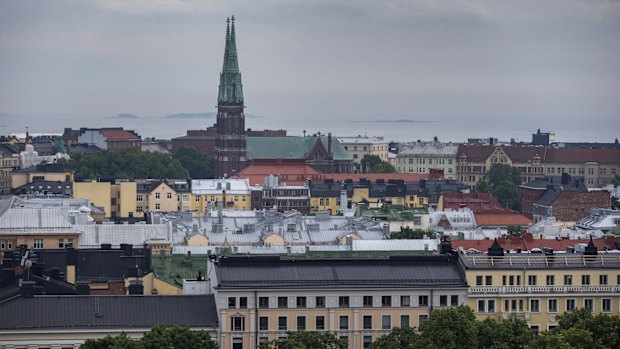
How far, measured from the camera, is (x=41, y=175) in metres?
139

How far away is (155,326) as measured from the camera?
60.5 metres

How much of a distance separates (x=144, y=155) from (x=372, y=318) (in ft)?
369

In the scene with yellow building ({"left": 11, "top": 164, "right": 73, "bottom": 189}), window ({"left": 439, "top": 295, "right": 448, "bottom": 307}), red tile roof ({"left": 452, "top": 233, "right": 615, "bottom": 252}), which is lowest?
window ({"left": 439, "top": 295, "right": 448, "bottom": 307})

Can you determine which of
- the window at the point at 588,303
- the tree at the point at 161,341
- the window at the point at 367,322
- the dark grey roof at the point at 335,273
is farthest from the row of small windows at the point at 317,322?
the window at the point at 588,303

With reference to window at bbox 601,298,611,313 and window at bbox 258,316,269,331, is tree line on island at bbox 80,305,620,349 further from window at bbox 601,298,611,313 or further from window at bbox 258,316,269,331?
window at bbox 601,298,611,313

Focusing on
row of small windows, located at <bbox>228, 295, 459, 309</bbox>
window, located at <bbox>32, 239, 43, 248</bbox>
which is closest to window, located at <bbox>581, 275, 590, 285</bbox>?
row of small windows, located at <bbox>228, 295, 459, 309</bbox>

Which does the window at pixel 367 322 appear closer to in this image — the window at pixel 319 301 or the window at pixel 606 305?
the window at pixel 319 301

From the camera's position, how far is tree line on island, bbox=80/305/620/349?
5931 centimetres

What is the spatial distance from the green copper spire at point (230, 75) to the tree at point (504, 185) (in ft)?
80.5

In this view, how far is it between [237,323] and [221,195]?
7516 cm

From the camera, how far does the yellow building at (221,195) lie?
13688 centimetres

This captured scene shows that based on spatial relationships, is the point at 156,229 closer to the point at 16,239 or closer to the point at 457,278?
the point at 16,239

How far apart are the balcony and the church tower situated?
125 meters

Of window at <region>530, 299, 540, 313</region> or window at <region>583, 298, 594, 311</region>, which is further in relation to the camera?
window at <region>583, 298, 594, 311</region>
